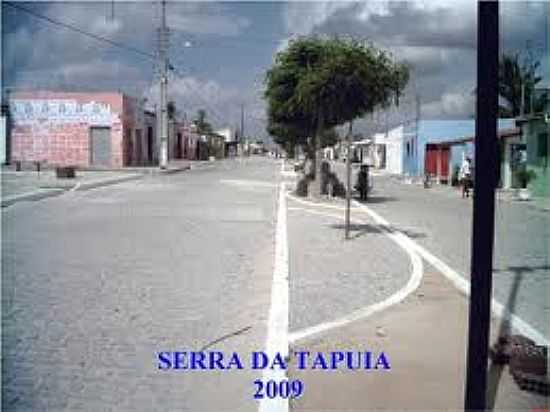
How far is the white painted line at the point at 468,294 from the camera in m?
7.32

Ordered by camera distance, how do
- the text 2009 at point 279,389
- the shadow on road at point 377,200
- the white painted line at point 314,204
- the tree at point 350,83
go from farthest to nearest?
the shadow on road at point 377,200
the white painted line at point 314,204
the tree at point 350,83
the text 2009 at point 279,389

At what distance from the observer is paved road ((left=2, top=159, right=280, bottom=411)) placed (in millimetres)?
5746

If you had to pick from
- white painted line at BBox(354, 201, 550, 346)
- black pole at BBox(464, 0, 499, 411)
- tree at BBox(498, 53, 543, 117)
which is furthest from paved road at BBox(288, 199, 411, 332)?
tree at BBox(498, 53, 543, 117)

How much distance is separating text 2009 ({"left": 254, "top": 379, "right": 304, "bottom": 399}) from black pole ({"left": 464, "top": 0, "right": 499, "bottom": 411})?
142cm

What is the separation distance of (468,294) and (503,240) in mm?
7026

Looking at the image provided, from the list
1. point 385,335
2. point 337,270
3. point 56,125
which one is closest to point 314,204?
point 337,270

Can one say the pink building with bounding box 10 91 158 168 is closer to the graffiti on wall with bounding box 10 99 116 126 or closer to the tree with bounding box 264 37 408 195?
the graffiti on wall with bounding box 10 99 116 126

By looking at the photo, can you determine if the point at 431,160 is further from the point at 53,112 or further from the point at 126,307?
the point at 126,307

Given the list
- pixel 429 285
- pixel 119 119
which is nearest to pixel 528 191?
pixel 429 285

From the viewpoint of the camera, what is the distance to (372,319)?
7.93m

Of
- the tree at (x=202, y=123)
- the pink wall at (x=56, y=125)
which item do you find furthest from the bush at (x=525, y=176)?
the tree at (x=202, y=123)

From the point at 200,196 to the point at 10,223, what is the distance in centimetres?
1118

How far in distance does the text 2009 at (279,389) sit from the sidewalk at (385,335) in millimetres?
61

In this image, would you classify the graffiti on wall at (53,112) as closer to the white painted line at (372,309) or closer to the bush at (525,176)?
the bush at (525,176)
